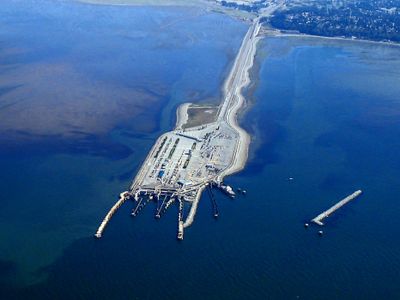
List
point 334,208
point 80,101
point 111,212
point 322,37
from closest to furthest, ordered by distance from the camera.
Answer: point 111,212, point 334,208, point 80,101, point 322,37

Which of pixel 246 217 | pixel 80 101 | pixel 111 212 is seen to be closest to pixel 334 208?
pixel 246 217

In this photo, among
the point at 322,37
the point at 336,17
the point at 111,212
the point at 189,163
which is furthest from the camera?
the point at 336,17

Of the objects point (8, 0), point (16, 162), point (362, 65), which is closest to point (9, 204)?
point (16, 162)

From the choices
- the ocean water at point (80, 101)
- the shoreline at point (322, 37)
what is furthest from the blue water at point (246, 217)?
the shoreline at point (322, 37)

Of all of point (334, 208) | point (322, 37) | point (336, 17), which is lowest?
point (334, 208)

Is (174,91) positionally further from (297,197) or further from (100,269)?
(100,269)

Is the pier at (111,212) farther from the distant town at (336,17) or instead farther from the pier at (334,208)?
the distant town at (336,17)

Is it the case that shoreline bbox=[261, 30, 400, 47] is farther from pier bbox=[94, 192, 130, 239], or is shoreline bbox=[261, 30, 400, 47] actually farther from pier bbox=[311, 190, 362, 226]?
pier bbox=[94, 192, 130, 239]

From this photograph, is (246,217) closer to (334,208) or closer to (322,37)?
(334,208)

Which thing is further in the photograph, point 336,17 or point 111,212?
point 336,17

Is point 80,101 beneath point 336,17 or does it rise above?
beneath
